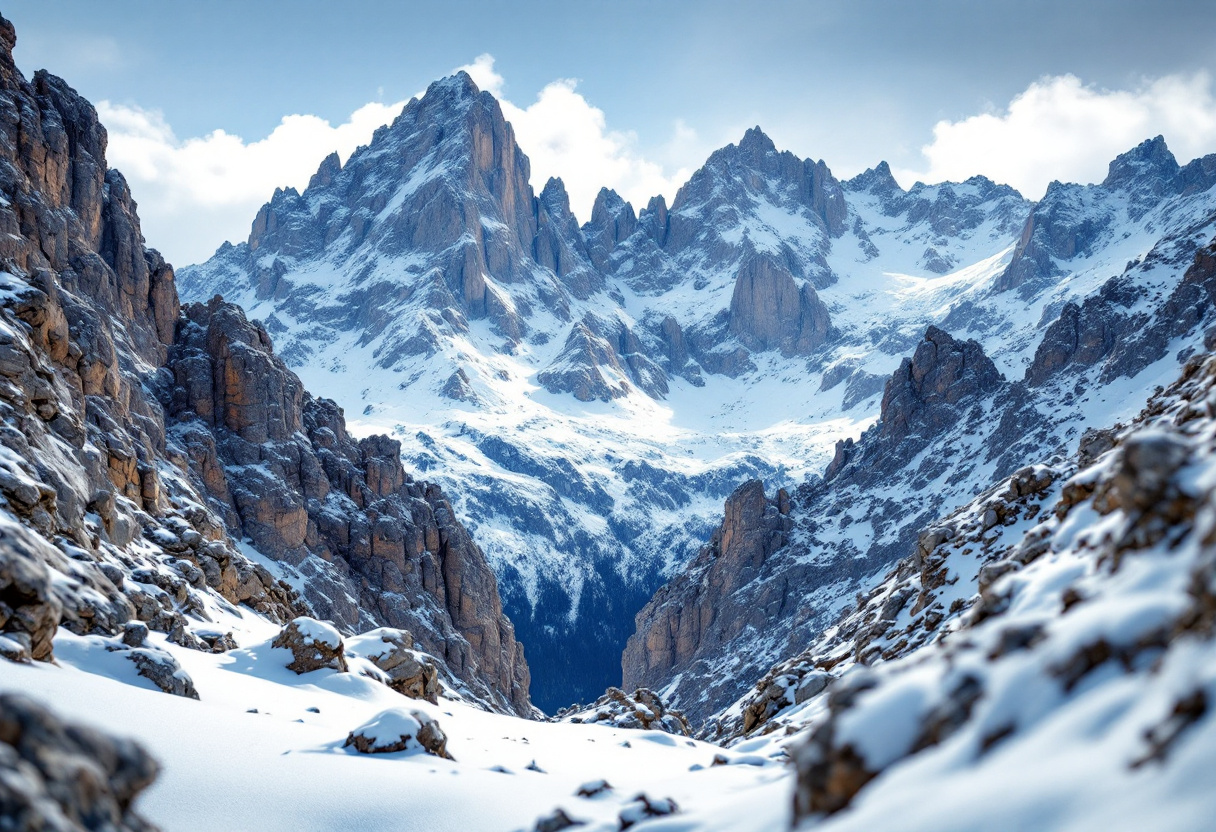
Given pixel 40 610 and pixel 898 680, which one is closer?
pixel 898 680

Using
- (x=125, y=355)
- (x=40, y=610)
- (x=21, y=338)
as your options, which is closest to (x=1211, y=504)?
(x=40, y=610)

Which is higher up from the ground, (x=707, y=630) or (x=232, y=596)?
(x=707, y=630)

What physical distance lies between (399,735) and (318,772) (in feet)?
12.3

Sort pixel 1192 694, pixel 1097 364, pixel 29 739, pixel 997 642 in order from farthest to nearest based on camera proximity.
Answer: pixel 1097 364, pixel 997 642, pixel 29 739, pixel 1192 694

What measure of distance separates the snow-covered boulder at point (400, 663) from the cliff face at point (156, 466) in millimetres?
7508

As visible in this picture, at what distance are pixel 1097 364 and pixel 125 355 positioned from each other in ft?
378

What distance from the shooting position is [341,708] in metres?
27.6

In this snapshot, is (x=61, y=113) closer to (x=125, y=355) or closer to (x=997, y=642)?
(x=125, y=355)

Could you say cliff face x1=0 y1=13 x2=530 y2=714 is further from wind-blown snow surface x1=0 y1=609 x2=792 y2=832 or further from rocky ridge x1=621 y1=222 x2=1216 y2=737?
rocky ridge x1=621 y1=222 x2=1216 y2=737

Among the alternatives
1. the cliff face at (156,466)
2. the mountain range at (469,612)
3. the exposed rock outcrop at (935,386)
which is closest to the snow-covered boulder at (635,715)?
the mountain range at (469,612)

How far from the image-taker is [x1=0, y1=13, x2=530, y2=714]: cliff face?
107 ft

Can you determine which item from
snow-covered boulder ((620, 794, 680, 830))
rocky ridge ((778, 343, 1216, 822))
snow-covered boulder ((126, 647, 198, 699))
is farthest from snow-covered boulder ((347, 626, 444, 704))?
rocky ridge ((778, 343, 1216, 822))

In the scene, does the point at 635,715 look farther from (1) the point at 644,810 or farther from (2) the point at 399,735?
(1) the point at 644,810

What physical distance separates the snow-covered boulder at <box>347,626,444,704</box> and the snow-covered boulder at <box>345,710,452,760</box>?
13.7 meters
